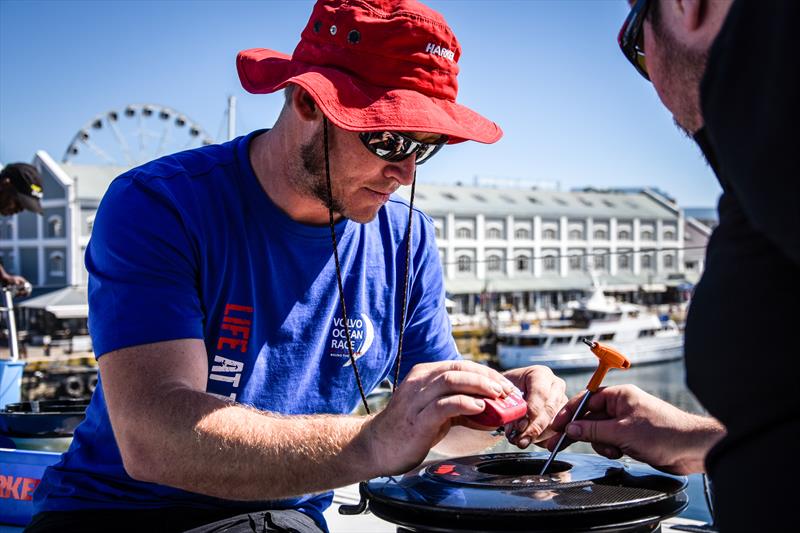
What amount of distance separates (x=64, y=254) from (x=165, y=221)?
126ft

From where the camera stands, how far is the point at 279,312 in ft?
6.02

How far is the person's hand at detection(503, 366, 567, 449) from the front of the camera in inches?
61.1

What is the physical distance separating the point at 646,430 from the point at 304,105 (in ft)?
3.34

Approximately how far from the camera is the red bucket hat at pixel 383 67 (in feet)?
5.42

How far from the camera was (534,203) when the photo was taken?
5016 centimetres

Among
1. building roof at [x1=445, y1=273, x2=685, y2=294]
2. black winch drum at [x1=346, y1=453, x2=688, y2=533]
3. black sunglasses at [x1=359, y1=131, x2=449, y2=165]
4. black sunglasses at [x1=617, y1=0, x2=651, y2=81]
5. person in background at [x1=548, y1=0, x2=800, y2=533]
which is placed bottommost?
building roof at [x1=445, y1=273, x2=685, y2=294]

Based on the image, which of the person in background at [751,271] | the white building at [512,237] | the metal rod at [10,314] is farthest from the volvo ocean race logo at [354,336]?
the white building at [512,237]

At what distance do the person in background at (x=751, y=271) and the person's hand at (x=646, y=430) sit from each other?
2.09 ft

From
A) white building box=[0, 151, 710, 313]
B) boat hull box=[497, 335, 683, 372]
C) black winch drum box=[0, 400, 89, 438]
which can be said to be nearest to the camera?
black winch drum box=[0, 400, 89, 438]

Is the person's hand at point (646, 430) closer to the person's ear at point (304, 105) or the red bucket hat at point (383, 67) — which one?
the red bucket hat at point (383, 67)

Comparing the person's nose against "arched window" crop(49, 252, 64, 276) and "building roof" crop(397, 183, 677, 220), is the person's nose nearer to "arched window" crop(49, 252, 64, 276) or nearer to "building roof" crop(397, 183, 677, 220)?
"arched window" crop(49, 252, 64, 276)

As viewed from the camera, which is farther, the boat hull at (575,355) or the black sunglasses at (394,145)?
the boat hull at (575,355)

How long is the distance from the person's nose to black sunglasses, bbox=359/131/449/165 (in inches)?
0.6

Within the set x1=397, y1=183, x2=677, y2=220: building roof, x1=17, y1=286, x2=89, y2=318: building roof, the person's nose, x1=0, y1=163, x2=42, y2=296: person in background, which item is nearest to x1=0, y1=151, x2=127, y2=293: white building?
x1=17, y1=286, x2=89, y2=318: building roof
